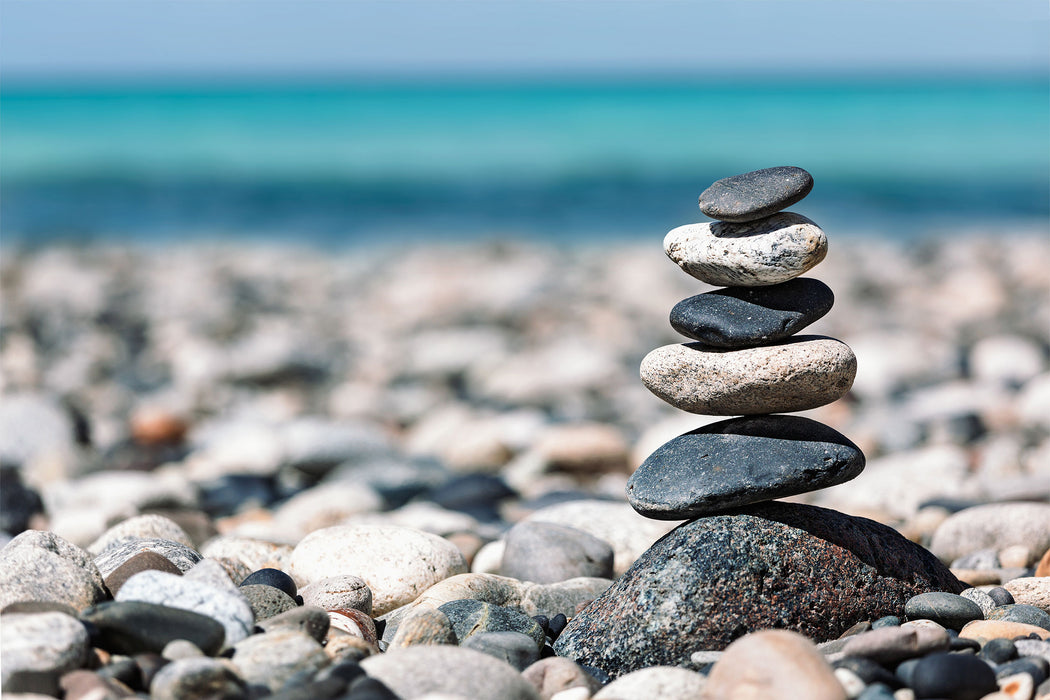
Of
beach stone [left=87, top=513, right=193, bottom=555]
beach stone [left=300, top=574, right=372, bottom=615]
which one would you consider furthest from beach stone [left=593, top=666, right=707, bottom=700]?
beach stone [left=87, top=513, right=193, bottom=555]

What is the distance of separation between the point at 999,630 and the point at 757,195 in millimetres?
1686

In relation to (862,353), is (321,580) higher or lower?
higher

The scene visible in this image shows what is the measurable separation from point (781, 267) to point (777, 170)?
35 cm

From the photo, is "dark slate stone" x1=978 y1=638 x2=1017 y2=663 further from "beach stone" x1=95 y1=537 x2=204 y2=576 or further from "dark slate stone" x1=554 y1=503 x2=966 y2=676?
"beach stone" x1=95 y1=537 x2=204 y2=576

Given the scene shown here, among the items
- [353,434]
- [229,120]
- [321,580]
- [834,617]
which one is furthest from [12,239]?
[229,120]

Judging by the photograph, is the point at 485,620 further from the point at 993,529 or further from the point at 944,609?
the point at 993,529

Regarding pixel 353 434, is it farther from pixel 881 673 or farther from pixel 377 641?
pixel 881 673

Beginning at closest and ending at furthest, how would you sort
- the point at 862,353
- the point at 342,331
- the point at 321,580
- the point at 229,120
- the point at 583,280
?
the point at 321,580 < the point at 862,353 < the point at 342,331 < the point at 583,280 < the point at 229,120

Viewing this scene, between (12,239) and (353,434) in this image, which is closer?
(353,434)

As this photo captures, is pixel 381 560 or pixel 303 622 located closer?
pixel 303 622

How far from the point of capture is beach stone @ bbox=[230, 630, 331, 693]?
113 inches

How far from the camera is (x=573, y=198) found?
1078 inches

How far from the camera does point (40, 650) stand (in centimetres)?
280

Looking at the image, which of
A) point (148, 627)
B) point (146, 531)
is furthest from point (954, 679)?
point (146, 531)
